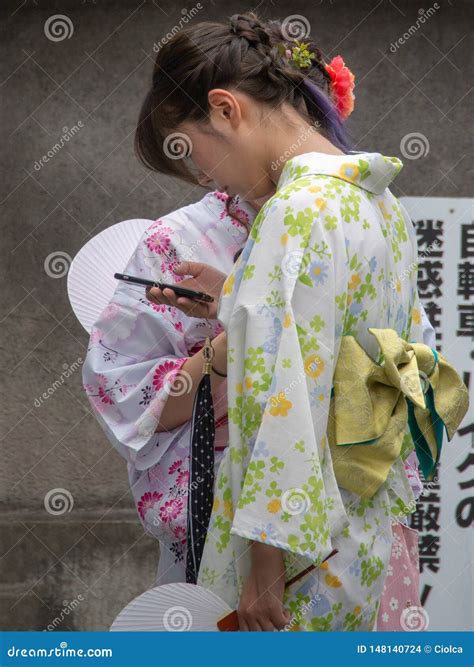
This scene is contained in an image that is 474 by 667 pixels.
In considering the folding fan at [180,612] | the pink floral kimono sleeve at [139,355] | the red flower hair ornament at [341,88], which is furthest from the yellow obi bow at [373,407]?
the red flower hair ornament at [341,88]

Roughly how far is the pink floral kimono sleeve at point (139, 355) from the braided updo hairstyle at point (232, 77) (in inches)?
10.4

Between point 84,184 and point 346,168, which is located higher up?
point 346,168

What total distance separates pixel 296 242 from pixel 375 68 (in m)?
2.36

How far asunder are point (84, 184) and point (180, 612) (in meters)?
2.48

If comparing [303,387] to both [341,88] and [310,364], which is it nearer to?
[310,364]

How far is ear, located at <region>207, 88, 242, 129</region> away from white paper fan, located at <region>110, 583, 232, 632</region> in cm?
92

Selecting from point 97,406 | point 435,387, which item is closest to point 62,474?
point 97,406

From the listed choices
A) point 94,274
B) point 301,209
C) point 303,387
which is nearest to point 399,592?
point 303,387

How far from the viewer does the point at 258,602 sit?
188 cm

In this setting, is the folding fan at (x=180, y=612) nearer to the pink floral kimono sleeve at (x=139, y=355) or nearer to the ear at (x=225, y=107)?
the pink floral kimono sleeve at (x=139, y=355)

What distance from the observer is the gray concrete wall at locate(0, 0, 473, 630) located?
4.02 m

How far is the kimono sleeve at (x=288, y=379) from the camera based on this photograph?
5.98ft

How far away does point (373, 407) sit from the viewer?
76.8 inches

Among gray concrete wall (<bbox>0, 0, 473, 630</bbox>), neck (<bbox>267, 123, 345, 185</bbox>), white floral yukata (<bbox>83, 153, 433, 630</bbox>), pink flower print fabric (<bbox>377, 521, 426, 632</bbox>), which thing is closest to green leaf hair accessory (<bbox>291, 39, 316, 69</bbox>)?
neck (<bbox>267, 123, 345, 185</bbox>)
